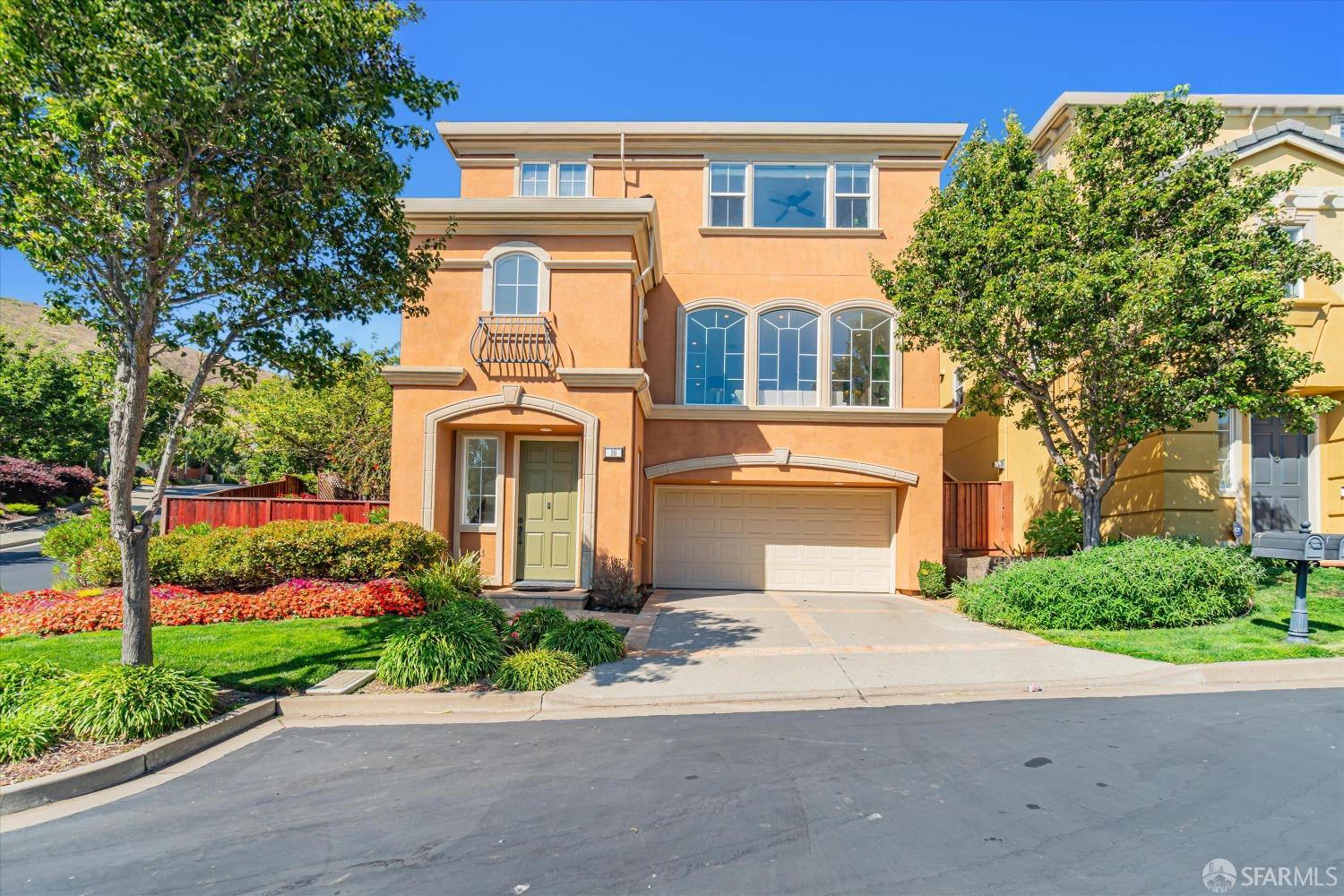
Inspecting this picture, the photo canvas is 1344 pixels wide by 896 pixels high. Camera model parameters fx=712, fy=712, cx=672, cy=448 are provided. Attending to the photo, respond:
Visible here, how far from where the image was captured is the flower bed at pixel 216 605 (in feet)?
29.6

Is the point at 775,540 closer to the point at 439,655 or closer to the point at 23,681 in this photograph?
the point at 439,655

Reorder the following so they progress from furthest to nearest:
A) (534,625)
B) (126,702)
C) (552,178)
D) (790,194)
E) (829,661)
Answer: (552,178), (790,194), (534,625), (829,661), (126,702)

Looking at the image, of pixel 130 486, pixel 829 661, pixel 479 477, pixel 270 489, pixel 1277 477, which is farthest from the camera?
pixel 270 489

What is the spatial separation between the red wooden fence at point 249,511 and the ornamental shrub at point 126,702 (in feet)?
25.4

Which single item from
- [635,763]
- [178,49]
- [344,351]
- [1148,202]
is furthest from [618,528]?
[1148,202]

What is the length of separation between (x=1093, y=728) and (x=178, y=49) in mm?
9257

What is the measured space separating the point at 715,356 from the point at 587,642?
764cm

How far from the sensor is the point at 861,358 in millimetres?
14320

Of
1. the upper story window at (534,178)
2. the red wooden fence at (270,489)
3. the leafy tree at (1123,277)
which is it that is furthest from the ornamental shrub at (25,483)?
the leafy tree at (1123,277)

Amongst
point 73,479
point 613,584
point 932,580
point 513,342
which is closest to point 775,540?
point 932,580

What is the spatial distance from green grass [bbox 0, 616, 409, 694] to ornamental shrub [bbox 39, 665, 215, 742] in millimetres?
910

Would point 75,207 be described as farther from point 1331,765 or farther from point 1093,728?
point 1331,765

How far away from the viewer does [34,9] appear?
207 inches

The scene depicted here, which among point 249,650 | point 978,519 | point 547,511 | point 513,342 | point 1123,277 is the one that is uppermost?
point 1123,277
